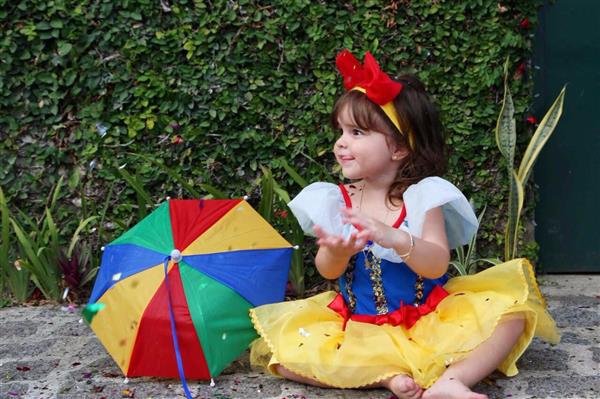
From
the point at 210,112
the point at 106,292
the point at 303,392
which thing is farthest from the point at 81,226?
the point at 303,392

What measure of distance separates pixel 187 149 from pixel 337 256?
1677 mm

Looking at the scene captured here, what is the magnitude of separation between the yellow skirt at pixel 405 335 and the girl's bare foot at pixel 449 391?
67 millimetres

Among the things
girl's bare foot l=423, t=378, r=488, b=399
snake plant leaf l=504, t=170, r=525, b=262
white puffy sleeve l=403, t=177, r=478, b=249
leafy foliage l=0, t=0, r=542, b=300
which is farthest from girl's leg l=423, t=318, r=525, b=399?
leafy foliage l=0, t=0, r=542, b=300

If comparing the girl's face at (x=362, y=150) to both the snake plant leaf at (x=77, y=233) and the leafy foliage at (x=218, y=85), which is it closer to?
the leafy foliage at (x=218, y=85)

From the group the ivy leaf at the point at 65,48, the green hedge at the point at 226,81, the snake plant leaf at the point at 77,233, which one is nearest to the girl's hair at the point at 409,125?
the green hedge at the point at 226,81

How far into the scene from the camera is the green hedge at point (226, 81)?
3.95m

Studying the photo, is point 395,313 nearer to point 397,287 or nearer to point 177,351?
point 397,287

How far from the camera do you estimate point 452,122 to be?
156 inches

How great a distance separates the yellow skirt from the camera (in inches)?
103

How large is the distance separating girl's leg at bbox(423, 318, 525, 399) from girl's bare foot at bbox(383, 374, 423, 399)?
4 cm

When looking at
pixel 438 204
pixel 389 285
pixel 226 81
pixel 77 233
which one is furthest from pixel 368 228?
pixel 77 233

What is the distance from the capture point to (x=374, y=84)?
106 inches

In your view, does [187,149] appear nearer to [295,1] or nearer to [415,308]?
[295,1]

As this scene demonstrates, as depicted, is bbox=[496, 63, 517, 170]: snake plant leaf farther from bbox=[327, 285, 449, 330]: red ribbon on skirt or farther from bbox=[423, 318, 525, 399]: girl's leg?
bbox=[423, 318, 525, 399]: girl's leg
